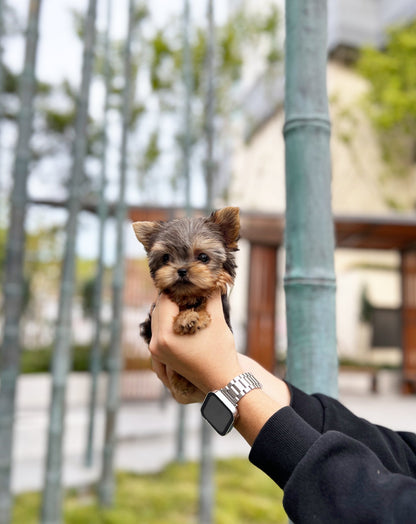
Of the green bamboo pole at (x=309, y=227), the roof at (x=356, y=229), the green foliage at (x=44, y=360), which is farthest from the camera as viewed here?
the green foliage at (x=44, y=360)

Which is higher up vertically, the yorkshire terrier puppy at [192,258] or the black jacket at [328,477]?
the yorkshire terrier puppy at [192,258]

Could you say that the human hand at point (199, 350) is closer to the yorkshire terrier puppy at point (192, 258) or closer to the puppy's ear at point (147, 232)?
the yorkshire terrier puppy at point (192, 258)

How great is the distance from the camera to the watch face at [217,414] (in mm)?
1191

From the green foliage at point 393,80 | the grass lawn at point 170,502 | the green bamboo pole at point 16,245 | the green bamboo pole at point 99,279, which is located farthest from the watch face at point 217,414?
the green foliage at point 393,80

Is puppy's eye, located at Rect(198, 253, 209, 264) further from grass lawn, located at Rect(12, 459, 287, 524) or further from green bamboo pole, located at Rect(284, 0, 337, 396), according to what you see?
grass lawn, located at Rect(12, 459, 287, 524)

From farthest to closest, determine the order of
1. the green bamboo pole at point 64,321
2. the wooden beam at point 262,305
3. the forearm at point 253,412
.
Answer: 1. the wooden beam at point 262,305
2. the green bamboo pole at point 64,321
3. the forearm at point 253,412

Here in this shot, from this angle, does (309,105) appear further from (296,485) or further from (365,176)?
(365,176)

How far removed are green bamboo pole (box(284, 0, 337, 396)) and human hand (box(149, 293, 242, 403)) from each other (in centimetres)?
47

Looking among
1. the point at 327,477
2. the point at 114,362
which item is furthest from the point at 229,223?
the point at 114,362

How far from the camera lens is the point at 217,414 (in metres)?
1.21

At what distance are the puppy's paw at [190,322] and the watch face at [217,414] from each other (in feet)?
0.58

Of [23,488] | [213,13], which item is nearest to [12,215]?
[213,13]

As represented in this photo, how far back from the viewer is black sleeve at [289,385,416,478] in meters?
1.44

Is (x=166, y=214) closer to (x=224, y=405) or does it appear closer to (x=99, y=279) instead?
(x=99, y=279)
